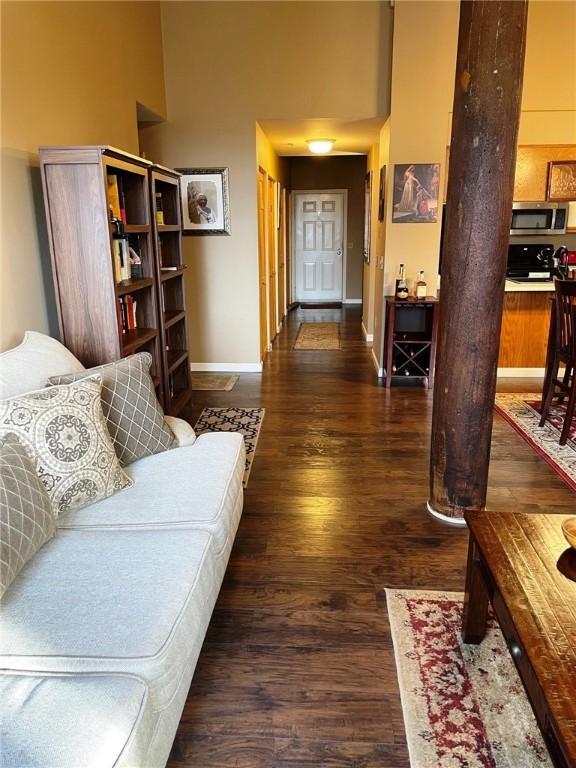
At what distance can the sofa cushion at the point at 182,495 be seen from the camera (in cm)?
183

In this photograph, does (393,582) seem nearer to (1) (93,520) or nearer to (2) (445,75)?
(1) (93,520)

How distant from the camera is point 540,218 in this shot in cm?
502

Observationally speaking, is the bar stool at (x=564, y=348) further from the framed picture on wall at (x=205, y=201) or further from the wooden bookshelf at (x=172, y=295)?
the framed picture on wall at (x=205, y=201)

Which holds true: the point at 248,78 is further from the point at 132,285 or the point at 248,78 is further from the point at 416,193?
the point at 132,285

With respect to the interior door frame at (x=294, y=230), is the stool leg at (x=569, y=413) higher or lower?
lower

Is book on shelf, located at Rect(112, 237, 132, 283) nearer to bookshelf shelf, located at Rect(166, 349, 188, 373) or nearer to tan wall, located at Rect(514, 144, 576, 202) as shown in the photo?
bookshelf shelf, located at Rect(166, 349, 188, 373)

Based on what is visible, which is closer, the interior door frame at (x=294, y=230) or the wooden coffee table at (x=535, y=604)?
the wooden coffee table at (x=535, y=604)

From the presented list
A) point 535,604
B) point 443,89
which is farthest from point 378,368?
point 535,604

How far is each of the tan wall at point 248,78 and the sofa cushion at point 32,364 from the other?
124 inches

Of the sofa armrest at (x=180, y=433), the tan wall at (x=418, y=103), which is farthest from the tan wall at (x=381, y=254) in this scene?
the sofa armrest at (x=180, y=433)

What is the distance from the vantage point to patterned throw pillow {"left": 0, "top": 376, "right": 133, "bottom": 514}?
1.76 metres

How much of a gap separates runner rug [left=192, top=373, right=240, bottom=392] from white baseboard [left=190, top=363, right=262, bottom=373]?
13cm

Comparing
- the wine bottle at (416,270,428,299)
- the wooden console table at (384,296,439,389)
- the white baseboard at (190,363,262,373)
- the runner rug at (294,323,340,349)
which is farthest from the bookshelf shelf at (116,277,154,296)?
the runner rug at (294,323,340,349)

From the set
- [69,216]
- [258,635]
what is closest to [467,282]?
[258,635]
